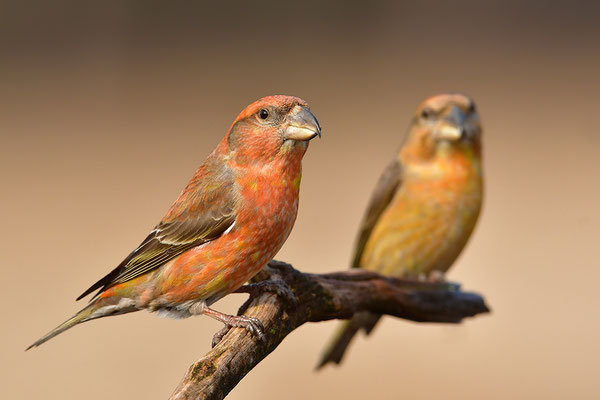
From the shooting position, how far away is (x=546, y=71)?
19.9 feet

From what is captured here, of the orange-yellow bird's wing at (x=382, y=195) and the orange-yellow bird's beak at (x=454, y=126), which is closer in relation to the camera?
the orange-yellow bird's beak at (x=454, y=126)

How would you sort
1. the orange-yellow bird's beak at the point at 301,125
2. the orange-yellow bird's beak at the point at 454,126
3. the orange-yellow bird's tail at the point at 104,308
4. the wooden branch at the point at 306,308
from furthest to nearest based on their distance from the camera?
the orange-yellow bird's beak at the point at 454,126 → the orange-yellow bird's tail at the point at 104,308 → the orange-yellow bird's beak at the point at 301,125 → the wooden branch at the point at 306,308

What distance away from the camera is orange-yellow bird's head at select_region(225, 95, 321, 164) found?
2.06m

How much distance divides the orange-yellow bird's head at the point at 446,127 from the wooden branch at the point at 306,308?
2.39 feet

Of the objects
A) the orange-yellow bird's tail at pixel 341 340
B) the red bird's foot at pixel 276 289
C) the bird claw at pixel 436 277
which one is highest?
the bird claw at pixel 436 277

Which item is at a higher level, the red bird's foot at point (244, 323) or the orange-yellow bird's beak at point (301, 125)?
the orange-yellow bird's beak at point (301, 125)

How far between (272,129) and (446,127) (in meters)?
1.71

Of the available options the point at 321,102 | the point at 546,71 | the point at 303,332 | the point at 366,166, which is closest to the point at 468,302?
the point at 303,332

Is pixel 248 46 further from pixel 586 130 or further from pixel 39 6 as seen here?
pixel 586 130

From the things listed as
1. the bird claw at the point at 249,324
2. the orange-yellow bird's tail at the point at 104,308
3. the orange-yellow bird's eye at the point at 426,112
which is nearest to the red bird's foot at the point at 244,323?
the bird claw at the point at 249,324

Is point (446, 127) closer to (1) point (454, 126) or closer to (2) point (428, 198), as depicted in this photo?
(1) point (454, 126)

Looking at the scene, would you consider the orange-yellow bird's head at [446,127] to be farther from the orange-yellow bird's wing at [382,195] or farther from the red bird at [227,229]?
the red bird at [227,229]

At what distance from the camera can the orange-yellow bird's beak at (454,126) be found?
11.6 feet

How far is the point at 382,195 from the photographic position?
3.73 meters
